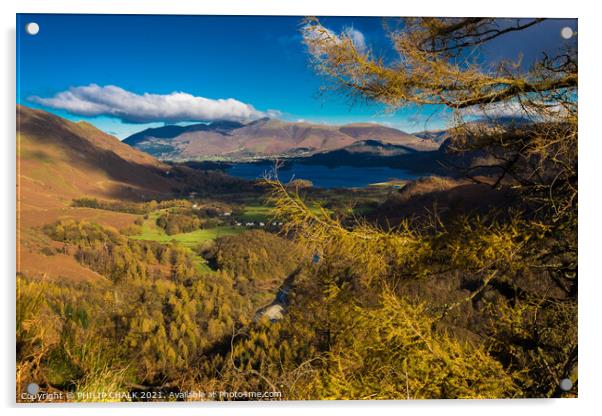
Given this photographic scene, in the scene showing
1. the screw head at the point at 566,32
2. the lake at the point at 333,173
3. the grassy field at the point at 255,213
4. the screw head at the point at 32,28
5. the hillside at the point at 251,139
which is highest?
the screw head at the point at 32,28

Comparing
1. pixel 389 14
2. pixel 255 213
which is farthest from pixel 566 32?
pixel 255 213

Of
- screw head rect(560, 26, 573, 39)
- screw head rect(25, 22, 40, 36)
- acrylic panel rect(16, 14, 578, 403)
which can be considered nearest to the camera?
acrylic panel rect(16, 14, 578, 403)

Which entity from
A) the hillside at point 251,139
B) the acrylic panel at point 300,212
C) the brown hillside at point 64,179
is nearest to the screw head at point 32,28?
the acrylic panel at point 300,212

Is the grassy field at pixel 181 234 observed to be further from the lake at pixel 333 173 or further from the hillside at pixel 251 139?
the hillside at pixel 251 139

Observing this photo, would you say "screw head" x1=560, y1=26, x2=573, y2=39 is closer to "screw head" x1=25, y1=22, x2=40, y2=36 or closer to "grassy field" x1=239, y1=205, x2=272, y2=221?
"grassy field" x1=239, y1=205, x2=272, y2=221

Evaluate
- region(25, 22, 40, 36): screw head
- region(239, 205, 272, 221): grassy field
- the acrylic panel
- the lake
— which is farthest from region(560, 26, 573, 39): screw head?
region(25, 22, 40, 36): screw head

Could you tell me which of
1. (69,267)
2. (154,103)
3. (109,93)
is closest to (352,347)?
→ (69,267)
